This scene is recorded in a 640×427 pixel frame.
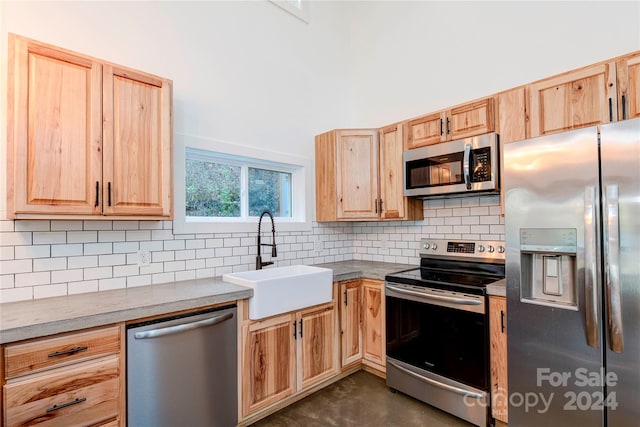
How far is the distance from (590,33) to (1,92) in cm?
371

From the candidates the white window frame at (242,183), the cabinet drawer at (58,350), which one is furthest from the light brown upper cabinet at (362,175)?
the cabinet drawer at (58,350)

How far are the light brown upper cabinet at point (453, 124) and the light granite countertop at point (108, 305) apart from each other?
114 cm

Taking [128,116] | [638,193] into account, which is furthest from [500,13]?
[128,116]

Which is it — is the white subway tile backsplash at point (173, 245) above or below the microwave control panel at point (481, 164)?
below

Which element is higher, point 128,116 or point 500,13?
point 500,13

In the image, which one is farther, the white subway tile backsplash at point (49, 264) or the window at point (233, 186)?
the window at point (233, 186)

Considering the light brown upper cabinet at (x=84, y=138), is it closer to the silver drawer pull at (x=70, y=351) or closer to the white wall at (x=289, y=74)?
the white wall at (x=289, y=74)

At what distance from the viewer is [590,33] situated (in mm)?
2297

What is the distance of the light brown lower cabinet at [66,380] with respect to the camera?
4.32 ft

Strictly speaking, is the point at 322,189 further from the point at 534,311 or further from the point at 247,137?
the point at 534,311

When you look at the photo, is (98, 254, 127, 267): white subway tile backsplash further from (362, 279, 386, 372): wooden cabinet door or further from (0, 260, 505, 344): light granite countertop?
(362, 279, 386, 372): wooden cabinet door

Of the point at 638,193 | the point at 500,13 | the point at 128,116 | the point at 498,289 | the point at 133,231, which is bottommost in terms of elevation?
the point at 498,289

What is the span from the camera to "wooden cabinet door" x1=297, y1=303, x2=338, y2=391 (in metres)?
2.43

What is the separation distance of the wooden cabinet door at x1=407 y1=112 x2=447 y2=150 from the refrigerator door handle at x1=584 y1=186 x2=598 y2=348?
118cm
